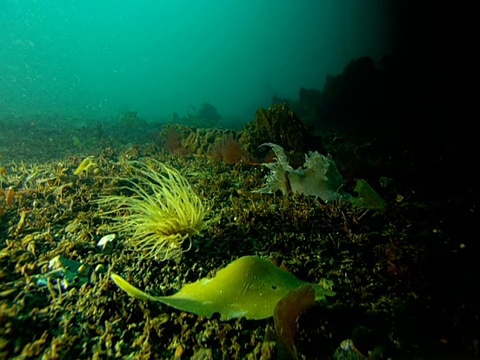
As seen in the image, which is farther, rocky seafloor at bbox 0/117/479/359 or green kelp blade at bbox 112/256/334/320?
green kelp blade at bbox 112/256/334/320

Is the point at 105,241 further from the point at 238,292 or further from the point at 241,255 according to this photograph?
the point at 238,292

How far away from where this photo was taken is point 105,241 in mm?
2924

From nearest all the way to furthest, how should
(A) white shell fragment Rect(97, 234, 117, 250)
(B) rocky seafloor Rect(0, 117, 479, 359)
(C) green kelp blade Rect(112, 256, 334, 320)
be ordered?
(B) rocky seafloor Rect(0, 117, 479, 359)
(C) green kelp blade Rect(112, 256, 334, 320)
(A) white shell fragment Rect(97, 234, 117, 250)

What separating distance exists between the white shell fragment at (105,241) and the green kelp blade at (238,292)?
3.73 feet

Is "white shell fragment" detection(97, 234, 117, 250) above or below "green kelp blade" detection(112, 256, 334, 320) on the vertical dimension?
above

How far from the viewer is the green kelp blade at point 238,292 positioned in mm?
1856

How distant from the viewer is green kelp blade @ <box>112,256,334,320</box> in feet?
6.09

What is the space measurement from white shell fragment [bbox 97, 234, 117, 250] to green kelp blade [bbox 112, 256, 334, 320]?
1.14 m

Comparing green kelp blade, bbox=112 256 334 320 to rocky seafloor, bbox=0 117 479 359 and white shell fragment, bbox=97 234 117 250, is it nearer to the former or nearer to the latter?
rocky seafloor, bbox=0 117 479 359

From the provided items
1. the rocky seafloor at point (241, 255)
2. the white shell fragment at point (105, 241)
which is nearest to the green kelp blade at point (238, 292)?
the rocky seafloor at point (241, 255)

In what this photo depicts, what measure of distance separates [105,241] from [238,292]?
71.5 inches

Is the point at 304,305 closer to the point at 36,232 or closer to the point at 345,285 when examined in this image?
the point at 345,285

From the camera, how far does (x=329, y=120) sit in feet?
39.1

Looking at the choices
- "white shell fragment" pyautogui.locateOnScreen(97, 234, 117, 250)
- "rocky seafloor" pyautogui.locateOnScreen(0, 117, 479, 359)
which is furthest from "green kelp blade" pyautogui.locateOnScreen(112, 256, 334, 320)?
"white shell fragment" pyautogui.locateOnScreen(97, 234, 117, 250)
